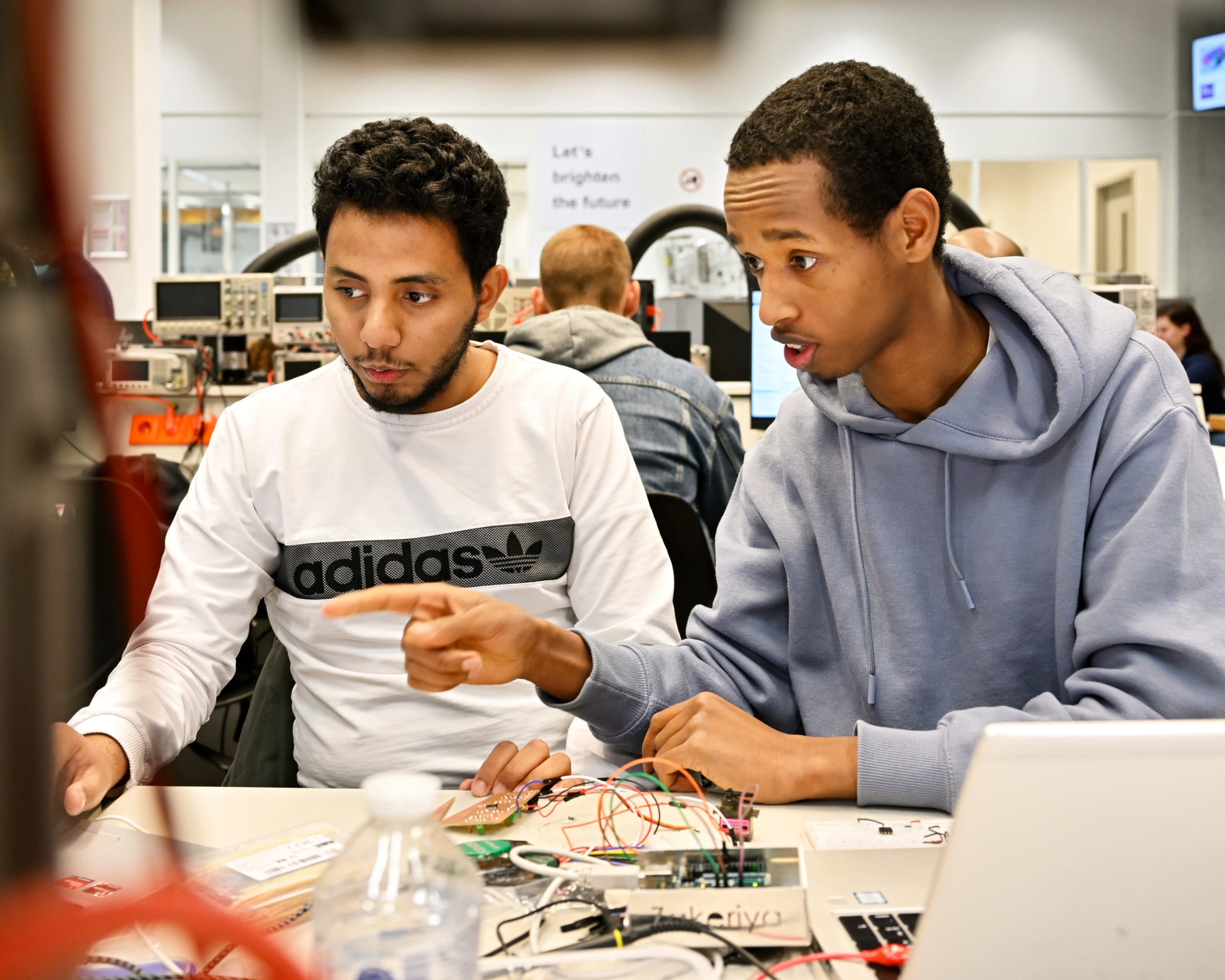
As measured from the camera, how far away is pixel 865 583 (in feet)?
A: 3.85

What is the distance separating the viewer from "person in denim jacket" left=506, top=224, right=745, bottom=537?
2.37m

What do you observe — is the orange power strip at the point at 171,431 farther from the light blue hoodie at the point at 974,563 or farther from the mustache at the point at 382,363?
the light blue hoodie at the point at 974,563

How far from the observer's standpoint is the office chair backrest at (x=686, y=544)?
1806 millimetres

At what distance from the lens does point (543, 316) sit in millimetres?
2465

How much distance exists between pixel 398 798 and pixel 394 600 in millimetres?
412

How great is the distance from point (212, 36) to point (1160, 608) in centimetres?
846

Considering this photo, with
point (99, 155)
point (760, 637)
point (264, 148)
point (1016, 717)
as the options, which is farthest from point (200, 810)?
point (264, 148)

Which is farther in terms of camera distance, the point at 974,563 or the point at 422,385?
the point at 422,385

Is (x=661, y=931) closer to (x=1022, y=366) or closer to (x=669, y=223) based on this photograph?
(x=1022, y=366)

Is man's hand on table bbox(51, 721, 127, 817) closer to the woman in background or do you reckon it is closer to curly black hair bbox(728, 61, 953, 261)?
curly black hair bbox(728, 61, 953, 261)

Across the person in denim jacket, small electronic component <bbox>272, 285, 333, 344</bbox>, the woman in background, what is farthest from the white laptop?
the woman in background

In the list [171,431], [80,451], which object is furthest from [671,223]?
[80,451]

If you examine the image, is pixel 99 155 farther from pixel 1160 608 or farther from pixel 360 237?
pixel 360 237

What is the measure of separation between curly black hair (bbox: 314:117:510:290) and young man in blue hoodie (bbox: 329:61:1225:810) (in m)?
0.41
